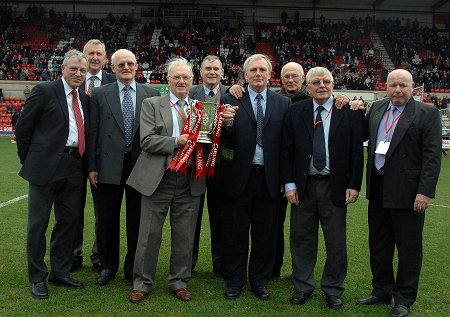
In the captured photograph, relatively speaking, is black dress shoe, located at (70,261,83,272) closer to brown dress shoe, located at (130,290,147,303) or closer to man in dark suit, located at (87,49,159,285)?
man in dark suit, located at (87,49,159,285)

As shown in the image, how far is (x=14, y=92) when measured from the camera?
28.5 m

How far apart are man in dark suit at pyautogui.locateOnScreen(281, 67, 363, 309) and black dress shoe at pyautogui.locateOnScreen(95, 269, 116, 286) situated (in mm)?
1686

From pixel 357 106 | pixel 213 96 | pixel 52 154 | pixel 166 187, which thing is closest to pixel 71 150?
pixel 52 154

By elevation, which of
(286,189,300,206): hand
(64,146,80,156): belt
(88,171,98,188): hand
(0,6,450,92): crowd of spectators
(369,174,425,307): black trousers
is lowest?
(369,174,425,307): black trousers

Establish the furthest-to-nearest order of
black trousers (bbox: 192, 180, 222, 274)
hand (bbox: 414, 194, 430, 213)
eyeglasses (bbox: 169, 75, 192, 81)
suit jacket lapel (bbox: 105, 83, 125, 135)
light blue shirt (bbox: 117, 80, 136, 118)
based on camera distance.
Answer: black trousers (bbox: 192, 180, 222, 274) < light blue shirt (bbox: 117, 80, 136, 118) < suit jacket lapel (bbox: 105, 83, 125, 135) < eyeglasses (bbox: 169, 75, 192, 81) < hand (bbox: 414, 194, 430, 213)

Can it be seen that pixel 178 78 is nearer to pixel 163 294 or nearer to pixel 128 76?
pixel 128 76

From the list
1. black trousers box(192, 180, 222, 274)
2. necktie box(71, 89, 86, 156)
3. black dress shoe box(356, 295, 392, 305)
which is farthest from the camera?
black trousers box(192, 180, 222, 274)

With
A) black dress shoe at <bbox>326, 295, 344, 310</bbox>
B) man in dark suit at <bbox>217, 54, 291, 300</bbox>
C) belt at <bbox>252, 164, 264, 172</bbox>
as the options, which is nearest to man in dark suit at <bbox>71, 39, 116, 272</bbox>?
man in dark suit at <bbox>217, 54, 291, 300</bbox>

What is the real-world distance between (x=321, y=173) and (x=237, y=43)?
29.4 metres

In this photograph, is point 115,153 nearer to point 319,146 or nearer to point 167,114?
point 167,114

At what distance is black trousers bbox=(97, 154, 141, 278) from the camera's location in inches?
186

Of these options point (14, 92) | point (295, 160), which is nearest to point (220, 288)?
point (295, 160)

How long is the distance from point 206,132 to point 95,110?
112 centimetres

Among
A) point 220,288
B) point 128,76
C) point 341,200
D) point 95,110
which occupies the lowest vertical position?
point 220,288
